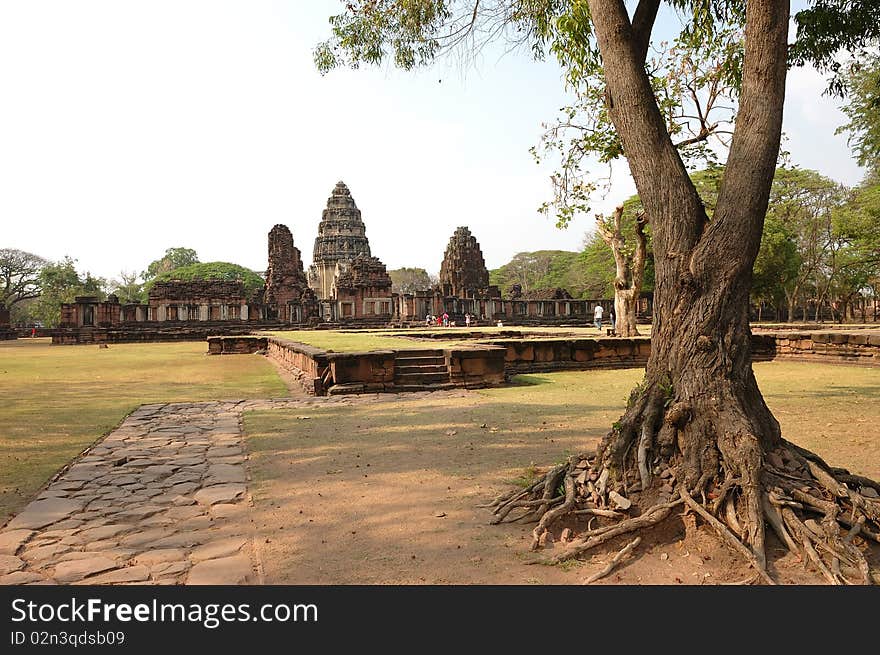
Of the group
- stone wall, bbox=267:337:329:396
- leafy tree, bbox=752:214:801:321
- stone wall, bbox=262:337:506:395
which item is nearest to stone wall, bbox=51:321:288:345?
stone wall, bbox=267:337:329:396

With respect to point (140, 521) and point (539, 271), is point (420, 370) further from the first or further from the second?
point (539, 271)

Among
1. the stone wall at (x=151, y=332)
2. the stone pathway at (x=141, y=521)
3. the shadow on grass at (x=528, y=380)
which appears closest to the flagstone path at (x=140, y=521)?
the stone pathway at (x=141, y=521)

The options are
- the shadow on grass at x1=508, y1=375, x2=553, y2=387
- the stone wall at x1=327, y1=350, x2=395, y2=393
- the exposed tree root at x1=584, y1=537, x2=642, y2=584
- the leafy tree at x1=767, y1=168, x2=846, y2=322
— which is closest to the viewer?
the exposed tree root at x1=584, y1=537, x2=642, y2=584

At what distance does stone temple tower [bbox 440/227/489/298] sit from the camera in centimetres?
4600

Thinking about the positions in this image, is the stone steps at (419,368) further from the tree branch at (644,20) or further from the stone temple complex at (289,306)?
the stone temple complex at (289,306)

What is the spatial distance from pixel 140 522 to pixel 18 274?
6283 centimetres

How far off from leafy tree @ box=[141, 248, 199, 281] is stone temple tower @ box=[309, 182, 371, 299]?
2274 centimetres

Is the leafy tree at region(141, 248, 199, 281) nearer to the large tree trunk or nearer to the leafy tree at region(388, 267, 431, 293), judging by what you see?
the leafy tree at region(388, 267, 431, 293)
